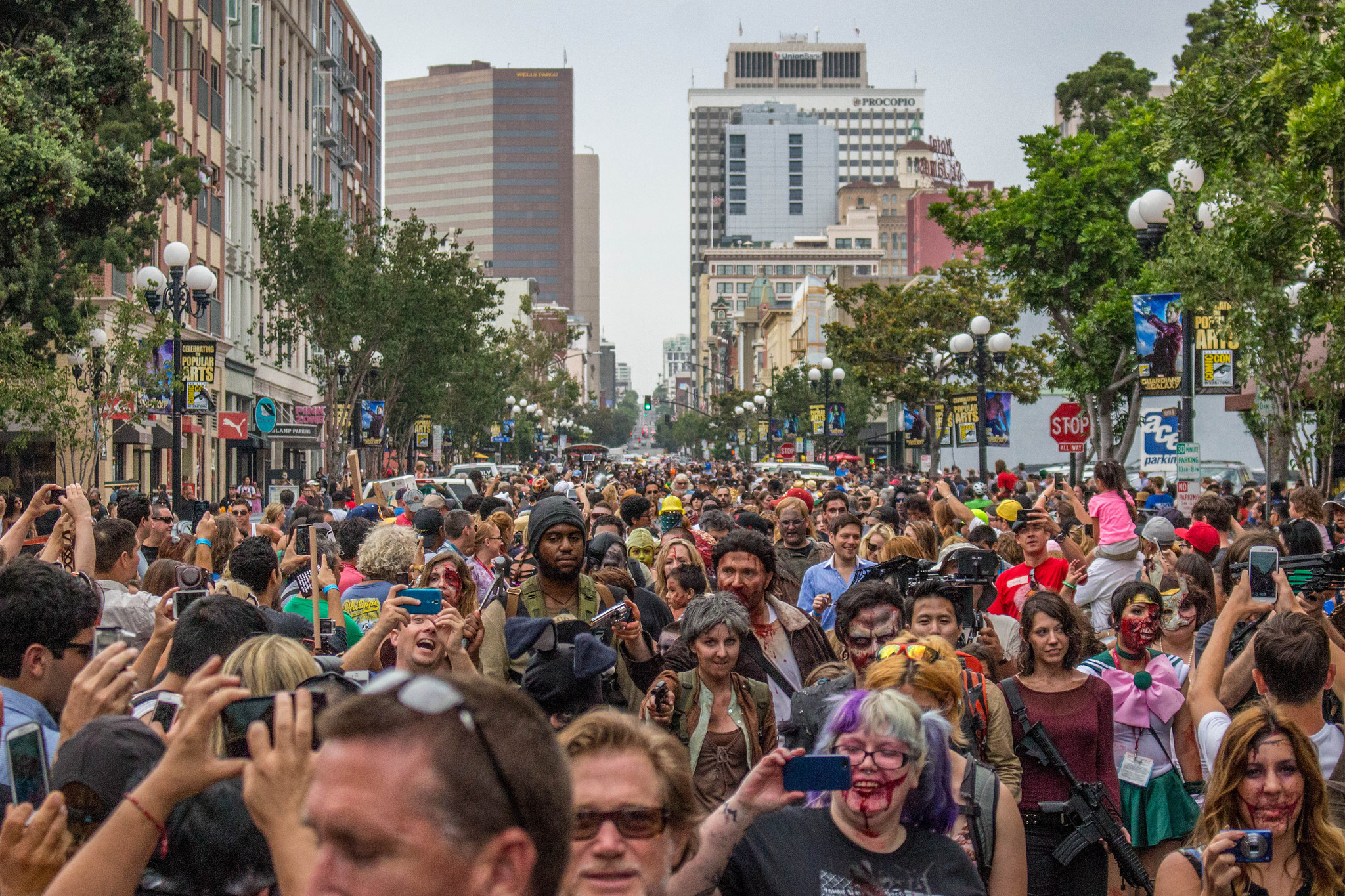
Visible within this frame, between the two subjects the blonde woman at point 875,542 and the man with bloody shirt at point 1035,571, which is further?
the blonde woman at point 875,542

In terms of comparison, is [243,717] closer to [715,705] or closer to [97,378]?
[715,705]

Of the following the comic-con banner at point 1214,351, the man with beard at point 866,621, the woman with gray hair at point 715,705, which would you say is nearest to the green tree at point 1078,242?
the comic-con banner at point 1214,351

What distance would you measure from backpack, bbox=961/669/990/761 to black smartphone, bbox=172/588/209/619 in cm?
286

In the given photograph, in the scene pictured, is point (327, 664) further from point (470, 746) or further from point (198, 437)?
point (198, 437)

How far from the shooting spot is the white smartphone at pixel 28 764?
3.01 meters

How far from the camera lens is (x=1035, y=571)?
9.65 metres

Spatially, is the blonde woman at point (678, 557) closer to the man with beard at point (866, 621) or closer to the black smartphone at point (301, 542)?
the man with beard at point (866, 621)

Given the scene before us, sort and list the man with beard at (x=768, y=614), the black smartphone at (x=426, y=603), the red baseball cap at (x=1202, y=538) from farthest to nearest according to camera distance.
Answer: the red baseball cap at (x=1202, y=538)
the man with beard at (x=768, y=614)
the black smartphone at (x=426, y=603)

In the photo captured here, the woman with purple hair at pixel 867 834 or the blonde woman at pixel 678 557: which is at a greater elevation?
the blonde woman at pixel 678 557

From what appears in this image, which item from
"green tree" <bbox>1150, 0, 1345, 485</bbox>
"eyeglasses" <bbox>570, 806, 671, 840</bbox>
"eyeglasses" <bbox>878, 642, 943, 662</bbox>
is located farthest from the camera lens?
"green tree" <bbox>1150, 0, 1345, 485</bbox>

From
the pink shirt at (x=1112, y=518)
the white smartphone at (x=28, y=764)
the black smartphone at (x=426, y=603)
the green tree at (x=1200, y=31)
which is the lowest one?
the white smartphone at (x=28, y=764)

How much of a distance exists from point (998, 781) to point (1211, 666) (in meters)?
1.82

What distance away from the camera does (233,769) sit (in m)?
2.62

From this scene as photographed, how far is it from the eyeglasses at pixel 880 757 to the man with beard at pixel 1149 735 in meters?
2.68
